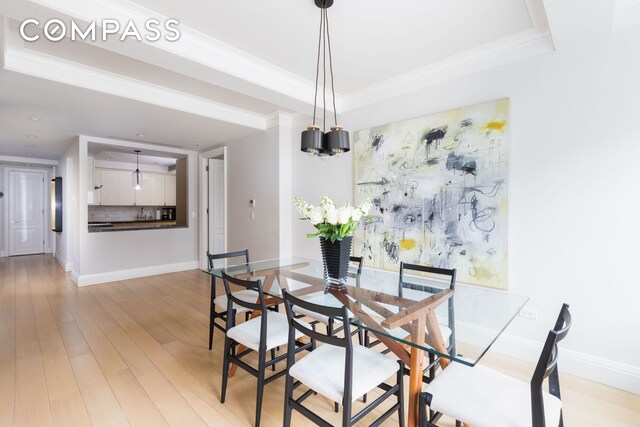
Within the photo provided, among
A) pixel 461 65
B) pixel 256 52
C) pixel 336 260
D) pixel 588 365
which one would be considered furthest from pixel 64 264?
pixel 588 365

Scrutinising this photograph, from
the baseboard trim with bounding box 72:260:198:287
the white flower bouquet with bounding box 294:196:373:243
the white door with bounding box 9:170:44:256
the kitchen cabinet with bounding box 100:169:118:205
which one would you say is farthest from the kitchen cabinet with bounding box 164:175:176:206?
the white flower bouquet with bounding box 294:196:373:243

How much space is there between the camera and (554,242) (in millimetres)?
2344

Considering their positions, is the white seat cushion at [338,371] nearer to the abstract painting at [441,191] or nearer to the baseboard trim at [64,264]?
the abstract painting at [441,191]

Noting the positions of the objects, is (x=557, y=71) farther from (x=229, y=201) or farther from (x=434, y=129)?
(x=229, y=201)

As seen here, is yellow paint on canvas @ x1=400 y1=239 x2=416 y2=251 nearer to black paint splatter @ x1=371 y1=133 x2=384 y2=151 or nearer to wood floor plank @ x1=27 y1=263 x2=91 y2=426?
Result: black paint splatter @ x1=371 y1=133 x2=384 y2=151

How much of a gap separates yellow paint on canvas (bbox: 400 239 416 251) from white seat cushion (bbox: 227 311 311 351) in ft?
4.92

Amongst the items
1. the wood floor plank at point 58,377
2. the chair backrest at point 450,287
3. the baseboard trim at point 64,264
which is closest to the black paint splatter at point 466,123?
the chair backrest at point 450,287

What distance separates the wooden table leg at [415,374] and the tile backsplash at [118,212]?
858cm

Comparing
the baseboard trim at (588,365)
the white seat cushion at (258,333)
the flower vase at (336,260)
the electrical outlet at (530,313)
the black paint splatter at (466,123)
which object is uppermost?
the black paint splatter at (466,123)

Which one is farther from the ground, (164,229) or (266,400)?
(164,229)

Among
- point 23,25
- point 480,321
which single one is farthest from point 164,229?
point 480,321

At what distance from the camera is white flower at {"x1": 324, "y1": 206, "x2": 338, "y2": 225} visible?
2.00m

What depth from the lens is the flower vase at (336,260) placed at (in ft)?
6.97

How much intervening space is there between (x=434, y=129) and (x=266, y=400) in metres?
2.63
